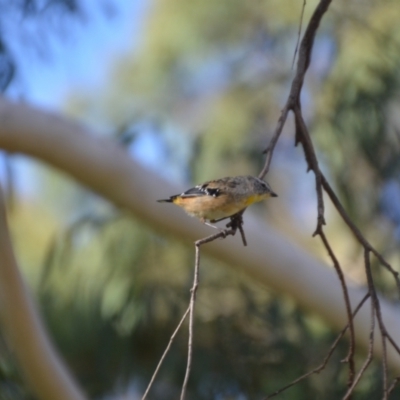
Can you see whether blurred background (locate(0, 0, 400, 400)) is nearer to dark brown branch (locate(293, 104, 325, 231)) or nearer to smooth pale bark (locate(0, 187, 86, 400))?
smooth pale bark (locate(0, 187, 86, 400))

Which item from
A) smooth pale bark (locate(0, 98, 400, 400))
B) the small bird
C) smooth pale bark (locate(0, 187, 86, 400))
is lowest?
the small bird

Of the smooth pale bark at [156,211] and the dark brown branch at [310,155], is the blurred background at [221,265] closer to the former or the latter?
the smooth pale bark at [156,211]

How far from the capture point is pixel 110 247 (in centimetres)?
333

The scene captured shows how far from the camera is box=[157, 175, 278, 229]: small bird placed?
1.25 metres

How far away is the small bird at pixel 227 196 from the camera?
4.11 feet

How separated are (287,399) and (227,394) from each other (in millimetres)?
225

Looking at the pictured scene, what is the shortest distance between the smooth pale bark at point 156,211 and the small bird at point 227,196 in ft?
3.84

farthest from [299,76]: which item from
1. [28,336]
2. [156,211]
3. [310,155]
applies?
[28,336]

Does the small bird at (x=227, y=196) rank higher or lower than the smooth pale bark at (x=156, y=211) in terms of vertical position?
lower

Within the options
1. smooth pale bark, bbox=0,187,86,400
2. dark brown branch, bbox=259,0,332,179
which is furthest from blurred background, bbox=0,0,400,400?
dark brown branch, bbox=259,0,332,179

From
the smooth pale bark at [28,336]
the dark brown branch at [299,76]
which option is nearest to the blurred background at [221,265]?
the smooth pale bark at [28,336]

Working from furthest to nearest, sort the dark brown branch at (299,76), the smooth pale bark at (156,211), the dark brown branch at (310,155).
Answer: the smooth pale bark at (156,211), the dark brown branch at (299,76), the dark brown branch at (310,155)

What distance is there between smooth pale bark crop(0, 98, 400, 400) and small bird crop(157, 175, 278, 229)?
1169 mm

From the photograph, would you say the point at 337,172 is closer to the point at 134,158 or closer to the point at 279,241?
the point at 279,241
